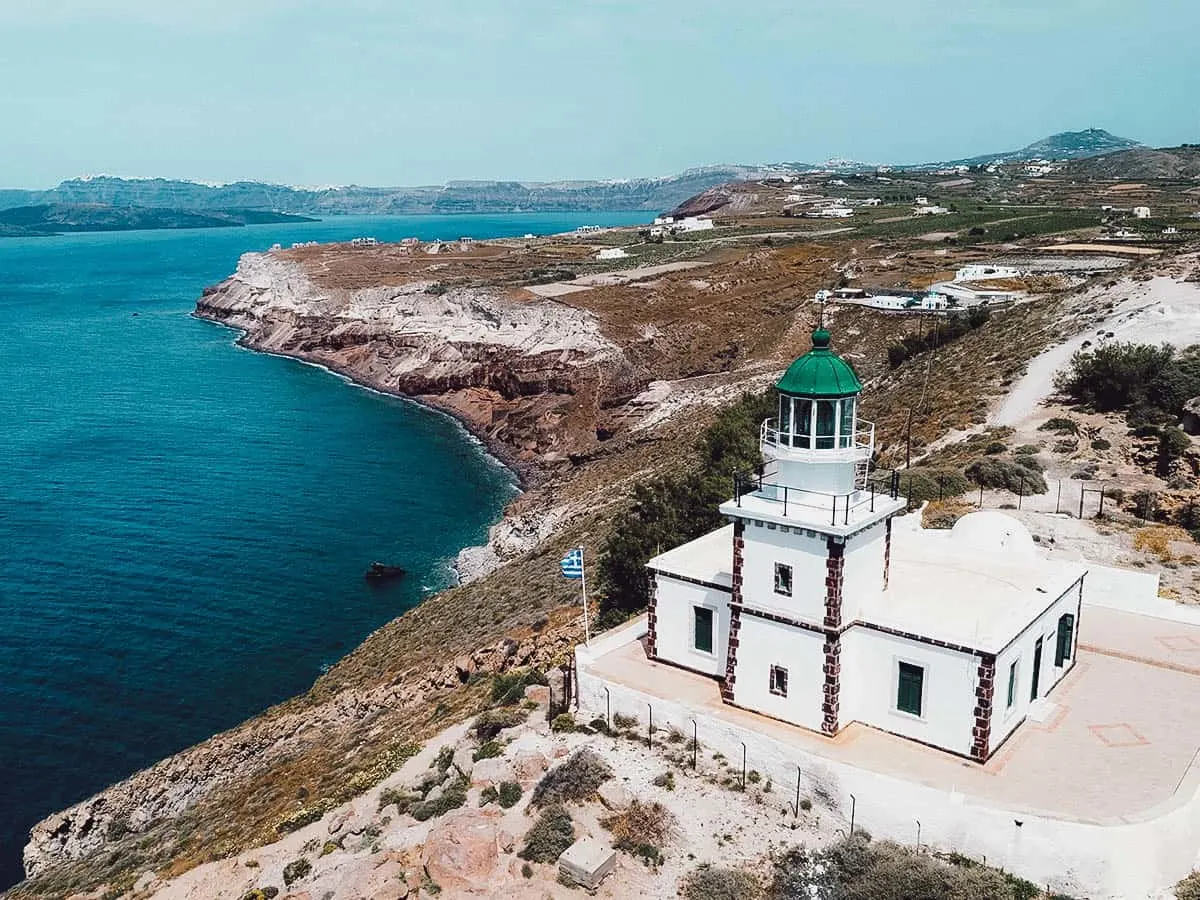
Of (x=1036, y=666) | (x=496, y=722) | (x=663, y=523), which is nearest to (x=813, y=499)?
(x=1036, y=666)

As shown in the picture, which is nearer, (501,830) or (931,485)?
(501,830)

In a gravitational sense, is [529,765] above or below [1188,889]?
below

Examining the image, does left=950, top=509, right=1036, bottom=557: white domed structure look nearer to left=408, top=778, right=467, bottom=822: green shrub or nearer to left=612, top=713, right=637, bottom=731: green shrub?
left=612, top=713, right=637, bottom=731: green shrub

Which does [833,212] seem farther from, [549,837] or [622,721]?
[549,837]

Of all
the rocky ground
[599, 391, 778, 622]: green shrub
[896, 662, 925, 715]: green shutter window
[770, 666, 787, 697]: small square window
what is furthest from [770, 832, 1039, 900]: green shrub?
[599, 391, 778, 622]: green shrub

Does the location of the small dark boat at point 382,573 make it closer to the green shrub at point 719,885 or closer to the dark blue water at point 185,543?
the dark blue water at point 185,543

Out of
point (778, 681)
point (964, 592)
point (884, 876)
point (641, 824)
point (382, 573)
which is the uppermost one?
point (964, 592)

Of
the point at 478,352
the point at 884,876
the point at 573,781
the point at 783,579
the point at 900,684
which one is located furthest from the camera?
the point at 478,352

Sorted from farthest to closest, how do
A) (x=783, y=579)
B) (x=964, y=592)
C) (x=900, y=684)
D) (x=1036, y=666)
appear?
(x=964, y=592)
(x=1036, y=666)
(x=783, y=579)
(x=900, y=684)
